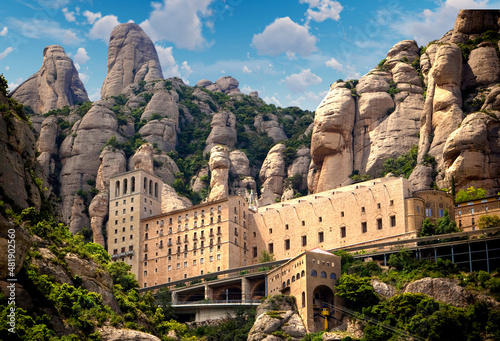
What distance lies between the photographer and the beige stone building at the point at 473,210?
103963mm

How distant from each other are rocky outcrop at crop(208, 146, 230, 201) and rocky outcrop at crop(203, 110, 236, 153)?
622 inches

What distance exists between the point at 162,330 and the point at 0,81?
1237 inches

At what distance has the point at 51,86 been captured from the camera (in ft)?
632

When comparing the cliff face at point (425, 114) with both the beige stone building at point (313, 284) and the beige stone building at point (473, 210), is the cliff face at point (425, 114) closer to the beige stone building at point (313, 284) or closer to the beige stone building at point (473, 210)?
the beige stone building at point (473, 210)

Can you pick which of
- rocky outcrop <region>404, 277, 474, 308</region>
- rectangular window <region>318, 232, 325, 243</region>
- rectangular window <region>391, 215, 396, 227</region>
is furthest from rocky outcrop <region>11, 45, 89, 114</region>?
rocky outcrop <region>404, 277, 474, 308</region>

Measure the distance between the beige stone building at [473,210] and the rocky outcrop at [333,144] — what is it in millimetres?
29465

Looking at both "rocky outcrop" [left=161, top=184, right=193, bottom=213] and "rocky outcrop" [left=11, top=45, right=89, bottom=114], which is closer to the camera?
"rocky outcrop" [left=161, top=184, right=193, bottom=213]

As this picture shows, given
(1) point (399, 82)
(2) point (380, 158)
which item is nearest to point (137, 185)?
(2) point (380, 158)

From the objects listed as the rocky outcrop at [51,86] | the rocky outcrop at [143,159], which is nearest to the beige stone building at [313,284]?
the rocky outcrop at [143,159]

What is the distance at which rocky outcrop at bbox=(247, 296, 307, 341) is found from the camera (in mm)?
88438

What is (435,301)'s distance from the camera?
86562 mm

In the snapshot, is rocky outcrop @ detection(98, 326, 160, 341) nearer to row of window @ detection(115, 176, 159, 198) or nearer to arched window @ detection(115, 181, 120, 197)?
row of window @ detection(115, 176, 159, 198)

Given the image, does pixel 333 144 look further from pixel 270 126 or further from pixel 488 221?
pixel 488 221

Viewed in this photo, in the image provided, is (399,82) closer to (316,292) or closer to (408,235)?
(408,235)
